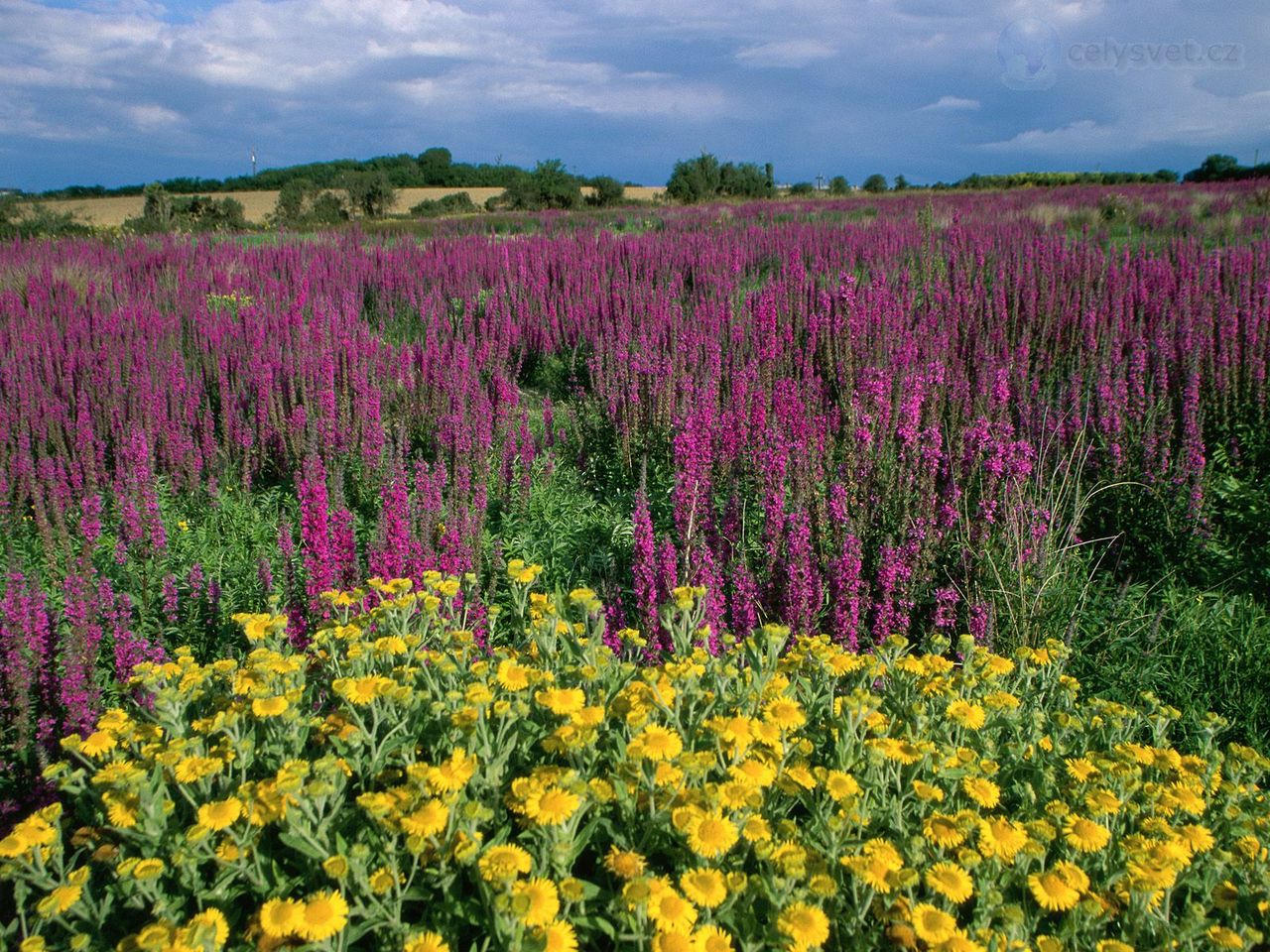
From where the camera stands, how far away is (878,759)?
64.6 inches

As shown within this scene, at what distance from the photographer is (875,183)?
40.2 m

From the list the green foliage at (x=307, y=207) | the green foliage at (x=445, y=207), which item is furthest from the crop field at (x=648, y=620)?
the green foliage at (x=445, y=207)

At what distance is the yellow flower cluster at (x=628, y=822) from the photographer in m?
1.40

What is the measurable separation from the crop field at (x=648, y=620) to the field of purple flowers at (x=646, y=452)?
0.03 meters

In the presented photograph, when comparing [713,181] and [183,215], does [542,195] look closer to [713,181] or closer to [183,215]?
[713,181]

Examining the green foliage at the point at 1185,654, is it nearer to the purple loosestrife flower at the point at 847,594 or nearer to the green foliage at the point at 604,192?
the purple loosestrife flower at the point at 847,594

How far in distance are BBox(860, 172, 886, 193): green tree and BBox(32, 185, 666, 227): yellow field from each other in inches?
398

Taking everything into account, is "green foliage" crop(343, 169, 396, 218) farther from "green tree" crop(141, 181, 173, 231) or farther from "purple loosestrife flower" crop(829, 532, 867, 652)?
"purple loosestrife flower" crop(829, 532, 867, 652)

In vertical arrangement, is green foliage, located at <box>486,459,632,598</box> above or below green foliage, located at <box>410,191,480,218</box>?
below

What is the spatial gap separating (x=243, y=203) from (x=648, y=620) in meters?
35.2

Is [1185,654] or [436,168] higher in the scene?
[436,168]

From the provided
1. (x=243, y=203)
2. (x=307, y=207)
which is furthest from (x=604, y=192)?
(x=243, y=203)

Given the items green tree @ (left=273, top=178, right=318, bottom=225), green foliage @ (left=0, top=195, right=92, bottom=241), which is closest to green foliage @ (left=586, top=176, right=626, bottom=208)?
green tree @ (left=273, top=178, right=318, bottom=225)

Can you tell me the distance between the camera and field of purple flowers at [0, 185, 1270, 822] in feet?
10.7
